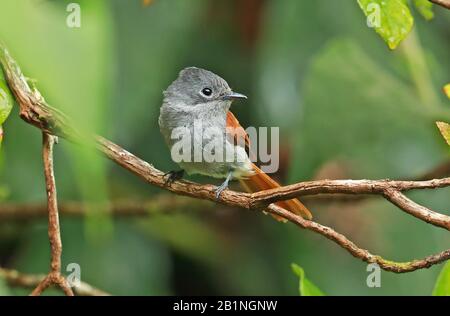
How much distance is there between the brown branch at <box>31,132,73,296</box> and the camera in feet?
4.93

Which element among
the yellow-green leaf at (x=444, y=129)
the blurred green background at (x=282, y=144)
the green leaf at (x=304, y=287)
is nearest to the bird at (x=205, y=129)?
the blurred green background at (x=282, y=144)

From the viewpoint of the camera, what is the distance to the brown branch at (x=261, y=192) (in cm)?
126

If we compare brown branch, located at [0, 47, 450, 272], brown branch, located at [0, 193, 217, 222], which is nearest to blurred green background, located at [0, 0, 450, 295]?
brown branch, located at [0, 193, 217, 222]

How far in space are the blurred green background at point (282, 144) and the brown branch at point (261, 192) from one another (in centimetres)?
92

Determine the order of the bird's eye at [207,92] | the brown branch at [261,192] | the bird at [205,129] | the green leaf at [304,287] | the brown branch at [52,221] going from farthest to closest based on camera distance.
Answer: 1. the bird's eye at [207,92]
2. the bird at [205,129]
3. the green leaf at [304,287]
4. the brown branch at [52,221]
5. the brown branch at [261,192]

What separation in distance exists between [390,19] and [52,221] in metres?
0.74

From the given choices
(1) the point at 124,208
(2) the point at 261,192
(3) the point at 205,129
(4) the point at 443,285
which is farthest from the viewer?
(1) the point at 124,208

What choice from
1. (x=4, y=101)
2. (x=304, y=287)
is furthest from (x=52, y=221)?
(x=304, y=287)

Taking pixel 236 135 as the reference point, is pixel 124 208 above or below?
below

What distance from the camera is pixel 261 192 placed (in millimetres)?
1391

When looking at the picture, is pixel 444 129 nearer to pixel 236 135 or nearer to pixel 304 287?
pixel 304 287

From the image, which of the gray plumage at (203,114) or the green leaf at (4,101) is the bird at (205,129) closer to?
the gray plumage at (203,114)

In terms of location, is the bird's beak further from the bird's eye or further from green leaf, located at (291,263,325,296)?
green leaf, located at (291,263,325,296)

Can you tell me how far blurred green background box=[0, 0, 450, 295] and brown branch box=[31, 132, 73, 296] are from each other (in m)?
0.80
